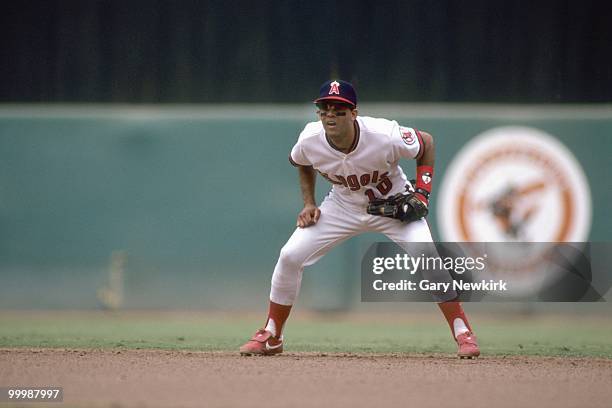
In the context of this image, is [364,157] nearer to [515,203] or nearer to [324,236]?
[324,236]

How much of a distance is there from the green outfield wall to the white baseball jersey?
3.14 meters

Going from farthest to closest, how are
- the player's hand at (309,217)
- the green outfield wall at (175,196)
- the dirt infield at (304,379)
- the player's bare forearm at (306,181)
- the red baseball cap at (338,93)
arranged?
the green outfield wall at (175,196), the player's bare forearm at (306,181), the player's hand at (309,217), the red baseball cap at (338,93), the dirt infield at (304,379)

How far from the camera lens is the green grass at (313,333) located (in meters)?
5.80

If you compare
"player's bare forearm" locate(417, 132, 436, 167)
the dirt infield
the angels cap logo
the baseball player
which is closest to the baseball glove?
the baseball player

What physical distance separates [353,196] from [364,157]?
298mm

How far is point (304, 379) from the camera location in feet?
13.9

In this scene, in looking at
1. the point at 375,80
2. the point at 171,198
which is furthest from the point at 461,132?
the point at 171,198

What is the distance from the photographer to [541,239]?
8.38 metres

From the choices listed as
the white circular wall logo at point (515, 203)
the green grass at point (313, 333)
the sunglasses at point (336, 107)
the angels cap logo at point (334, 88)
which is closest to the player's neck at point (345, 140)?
the sunglasses at point (336, 107)

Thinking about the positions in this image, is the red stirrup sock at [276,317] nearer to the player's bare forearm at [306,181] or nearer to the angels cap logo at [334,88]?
the player's bare forearm at [306,181]

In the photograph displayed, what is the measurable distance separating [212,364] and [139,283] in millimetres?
3781

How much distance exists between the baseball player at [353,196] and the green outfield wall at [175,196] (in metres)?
3.11

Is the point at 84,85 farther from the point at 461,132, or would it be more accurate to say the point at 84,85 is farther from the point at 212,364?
the point at 212,364

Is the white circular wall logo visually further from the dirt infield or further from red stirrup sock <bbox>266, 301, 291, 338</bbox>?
red stirrup sock <bbox>266, 301, 291, 338</bbox>
